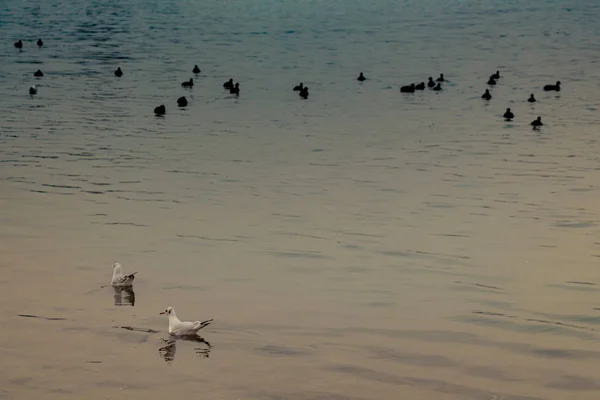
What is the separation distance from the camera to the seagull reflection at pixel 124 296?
746 inches

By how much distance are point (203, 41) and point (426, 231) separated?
52579 mm

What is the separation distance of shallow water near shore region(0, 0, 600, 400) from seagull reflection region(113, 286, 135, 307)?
0.17ft

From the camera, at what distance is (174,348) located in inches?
663

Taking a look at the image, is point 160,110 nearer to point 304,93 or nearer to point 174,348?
point 304,93

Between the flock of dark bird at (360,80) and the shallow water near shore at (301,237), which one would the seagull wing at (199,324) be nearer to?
the shallow water near shore at (301,237)

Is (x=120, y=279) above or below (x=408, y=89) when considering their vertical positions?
below

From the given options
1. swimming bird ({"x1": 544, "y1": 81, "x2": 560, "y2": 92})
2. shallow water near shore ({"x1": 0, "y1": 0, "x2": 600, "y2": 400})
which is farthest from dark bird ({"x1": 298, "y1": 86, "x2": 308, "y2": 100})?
swimming bird ({"x1": 544, "y1": 81, "x2": 560, "y2": 92})

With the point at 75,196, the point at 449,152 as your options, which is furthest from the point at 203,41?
the point at 75,196

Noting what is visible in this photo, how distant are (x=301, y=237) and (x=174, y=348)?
7.13 meters

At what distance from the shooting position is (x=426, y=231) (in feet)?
78.7

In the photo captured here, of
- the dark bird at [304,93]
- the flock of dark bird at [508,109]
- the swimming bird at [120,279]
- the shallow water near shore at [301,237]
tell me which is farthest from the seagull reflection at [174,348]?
the dark bird at [304,93]

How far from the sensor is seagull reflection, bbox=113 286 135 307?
1894cm

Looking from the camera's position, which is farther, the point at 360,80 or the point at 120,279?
the point at 360,80

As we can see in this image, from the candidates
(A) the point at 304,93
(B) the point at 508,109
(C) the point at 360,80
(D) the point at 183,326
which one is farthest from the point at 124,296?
(C) the point at 360,80
